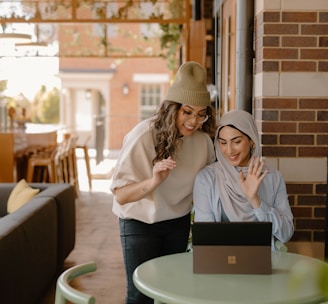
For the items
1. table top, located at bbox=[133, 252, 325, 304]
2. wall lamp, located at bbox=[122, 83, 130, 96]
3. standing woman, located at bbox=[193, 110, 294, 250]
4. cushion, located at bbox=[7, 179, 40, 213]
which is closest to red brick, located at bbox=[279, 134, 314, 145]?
standing woman, located at bbox=[193, 110, 294, 250]

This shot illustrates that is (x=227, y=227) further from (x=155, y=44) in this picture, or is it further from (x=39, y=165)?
(x=155, y=44)

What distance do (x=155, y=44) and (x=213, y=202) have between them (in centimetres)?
1134

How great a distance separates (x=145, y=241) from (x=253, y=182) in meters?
0.56

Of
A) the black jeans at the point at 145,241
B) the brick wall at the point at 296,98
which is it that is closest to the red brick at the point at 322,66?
the brick wall at the point at 296,98

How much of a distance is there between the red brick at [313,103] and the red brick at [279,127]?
115 millimetres

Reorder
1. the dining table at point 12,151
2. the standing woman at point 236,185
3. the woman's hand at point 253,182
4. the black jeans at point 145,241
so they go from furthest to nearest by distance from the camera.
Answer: the dining table at point 12,151, the black jeans at point 145,241, the standing woman at point 236,185, the woman's hand at point 253,182

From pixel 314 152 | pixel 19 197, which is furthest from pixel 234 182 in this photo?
pixel 19 197

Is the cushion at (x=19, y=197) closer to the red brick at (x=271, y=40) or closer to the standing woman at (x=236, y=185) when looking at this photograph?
the red brick at (x=271, y=40)

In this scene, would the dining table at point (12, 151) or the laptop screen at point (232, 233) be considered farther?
the dining table at point (12, 151)

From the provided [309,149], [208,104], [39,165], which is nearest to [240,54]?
[309,149]

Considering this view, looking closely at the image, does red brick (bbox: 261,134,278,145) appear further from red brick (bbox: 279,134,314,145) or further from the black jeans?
the black jeans

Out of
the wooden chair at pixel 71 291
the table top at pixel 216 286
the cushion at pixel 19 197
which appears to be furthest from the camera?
the cushion at pixel 19 197

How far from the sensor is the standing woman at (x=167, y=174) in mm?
2627

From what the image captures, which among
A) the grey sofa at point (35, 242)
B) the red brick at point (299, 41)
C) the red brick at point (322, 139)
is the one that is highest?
the red brick at point (299, 41)
